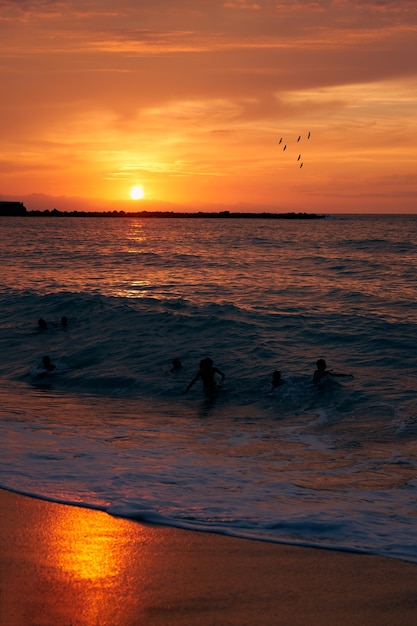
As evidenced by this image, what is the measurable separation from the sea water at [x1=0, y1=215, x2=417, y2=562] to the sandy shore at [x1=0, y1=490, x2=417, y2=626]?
0.52 metres

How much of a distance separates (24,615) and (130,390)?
13676mm

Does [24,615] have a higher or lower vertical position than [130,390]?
higher

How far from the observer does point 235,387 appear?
19.2 metres

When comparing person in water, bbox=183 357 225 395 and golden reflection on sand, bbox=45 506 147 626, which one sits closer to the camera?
golden reflection on sand, bbox=45 506 147 626

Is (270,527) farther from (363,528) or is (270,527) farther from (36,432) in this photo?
(36,432)

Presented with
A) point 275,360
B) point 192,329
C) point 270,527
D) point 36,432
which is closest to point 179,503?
point 270,527

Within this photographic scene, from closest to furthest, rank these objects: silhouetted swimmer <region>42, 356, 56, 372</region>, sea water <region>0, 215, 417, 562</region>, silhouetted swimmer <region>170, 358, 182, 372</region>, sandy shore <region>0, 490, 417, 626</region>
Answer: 1. sandy shore <region>0, 490, 417, 626</region>
2. sea water <region>0, 215, 417, 562</region>
3. silhouetted swimmer <region>170, 358, 182, 372</region>
4. silhouetted swimmer <region>42, 356, 56, 372</region>

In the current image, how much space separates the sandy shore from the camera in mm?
5926

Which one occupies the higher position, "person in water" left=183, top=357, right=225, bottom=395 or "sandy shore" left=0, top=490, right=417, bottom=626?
"sandy shore" left=0, top=490, right=417, bottom=626

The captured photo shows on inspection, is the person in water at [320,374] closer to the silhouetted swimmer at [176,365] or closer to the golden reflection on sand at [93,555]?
the silhouetted swimmer at [176,365]

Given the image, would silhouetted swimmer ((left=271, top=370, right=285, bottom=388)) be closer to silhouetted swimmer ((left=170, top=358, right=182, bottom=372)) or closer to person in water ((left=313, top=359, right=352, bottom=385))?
person in water ((left=313, top=359, right=352, bottom=385))

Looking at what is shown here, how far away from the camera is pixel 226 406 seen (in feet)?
56.8

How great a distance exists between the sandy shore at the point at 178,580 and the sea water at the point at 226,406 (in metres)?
0.52

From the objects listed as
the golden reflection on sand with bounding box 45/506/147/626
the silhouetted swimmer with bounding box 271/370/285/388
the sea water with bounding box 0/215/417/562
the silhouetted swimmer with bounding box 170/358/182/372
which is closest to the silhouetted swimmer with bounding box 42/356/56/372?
the sea water with bounding box 0/215/417/562
